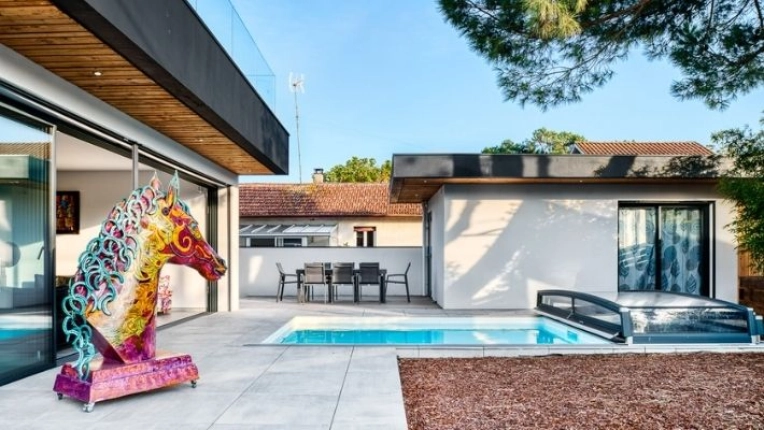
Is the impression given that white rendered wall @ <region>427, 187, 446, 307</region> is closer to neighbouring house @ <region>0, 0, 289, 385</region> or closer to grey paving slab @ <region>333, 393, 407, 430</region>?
neighbouring house @ <region>0, 0, 289, 385</region>

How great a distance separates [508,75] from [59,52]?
594 centimetres

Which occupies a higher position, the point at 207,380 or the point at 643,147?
the point at 643,147

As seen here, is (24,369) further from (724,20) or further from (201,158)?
(724,20)

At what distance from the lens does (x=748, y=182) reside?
29.5 ft

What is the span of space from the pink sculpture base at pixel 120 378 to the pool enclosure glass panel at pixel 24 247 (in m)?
0.97

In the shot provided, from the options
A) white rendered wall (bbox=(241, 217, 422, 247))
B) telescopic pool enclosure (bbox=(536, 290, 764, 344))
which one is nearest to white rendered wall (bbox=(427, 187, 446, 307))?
telescopic pool enclosure (bbox=(536, 290, 764, 344))

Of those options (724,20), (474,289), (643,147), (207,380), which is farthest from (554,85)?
(643,147)

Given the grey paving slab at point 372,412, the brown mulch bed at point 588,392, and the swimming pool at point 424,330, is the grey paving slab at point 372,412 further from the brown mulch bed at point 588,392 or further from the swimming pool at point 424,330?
the swimming pool at point 424,330

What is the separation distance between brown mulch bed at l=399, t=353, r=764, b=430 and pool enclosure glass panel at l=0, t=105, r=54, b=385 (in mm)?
3584

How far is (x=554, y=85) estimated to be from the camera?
8.73m

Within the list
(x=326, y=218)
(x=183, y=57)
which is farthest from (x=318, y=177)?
(x=183, y=57)

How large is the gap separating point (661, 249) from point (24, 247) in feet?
36.0

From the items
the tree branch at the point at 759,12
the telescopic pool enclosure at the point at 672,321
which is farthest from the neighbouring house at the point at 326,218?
the tree branch at the point at 759,12

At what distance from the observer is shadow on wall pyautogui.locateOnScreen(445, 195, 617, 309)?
1138 centimetres
